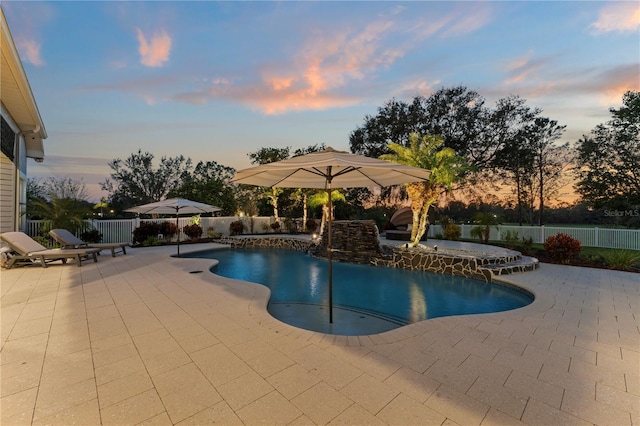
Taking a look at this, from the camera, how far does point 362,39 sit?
964 cm

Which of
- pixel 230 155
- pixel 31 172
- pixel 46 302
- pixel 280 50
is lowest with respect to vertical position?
pixel 46 302

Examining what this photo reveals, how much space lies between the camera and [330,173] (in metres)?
4.27

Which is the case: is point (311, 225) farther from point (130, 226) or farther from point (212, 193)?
point (130, 226)

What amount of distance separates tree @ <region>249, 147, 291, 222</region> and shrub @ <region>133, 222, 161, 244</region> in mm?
7916

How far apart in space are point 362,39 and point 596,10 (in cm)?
647

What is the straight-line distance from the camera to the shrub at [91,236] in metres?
12.4

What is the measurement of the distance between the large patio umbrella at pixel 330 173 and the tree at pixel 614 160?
62.6 ft

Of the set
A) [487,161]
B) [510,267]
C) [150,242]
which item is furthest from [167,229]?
[487,161]

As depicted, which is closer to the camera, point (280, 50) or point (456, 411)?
point (456, 411)

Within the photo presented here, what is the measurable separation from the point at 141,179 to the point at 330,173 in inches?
1383

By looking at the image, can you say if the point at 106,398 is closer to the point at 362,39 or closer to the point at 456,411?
the point at 456,411

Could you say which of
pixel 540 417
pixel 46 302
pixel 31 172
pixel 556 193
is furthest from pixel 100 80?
pixel 556 193

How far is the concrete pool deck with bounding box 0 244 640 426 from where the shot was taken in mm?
2012

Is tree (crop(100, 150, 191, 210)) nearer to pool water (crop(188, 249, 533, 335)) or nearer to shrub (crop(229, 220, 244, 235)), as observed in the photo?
shrub (crop(229, 220, 244, 235))
